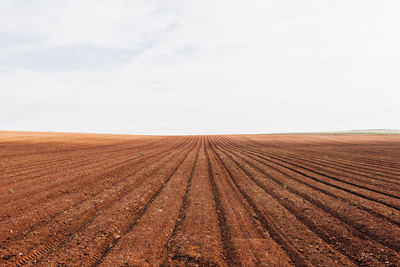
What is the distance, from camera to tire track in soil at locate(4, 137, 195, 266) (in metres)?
3.64

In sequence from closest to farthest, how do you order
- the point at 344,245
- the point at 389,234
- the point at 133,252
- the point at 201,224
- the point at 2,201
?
A: 1. the point at 133,252
2. the point at 344,245
3. the point at 389,234
4. the point at 201,224
5. the point at 2,201

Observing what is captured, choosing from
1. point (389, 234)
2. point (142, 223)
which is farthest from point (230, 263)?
point (389, 234)

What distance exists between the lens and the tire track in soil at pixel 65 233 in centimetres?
364

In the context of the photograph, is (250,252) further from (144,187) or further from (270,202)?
(144,187)

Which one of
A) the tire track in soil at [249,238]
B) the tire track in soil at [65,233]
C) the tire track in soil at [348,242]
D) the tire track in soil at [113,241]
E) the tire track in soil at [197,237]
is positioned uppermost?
the tire track in soil at [65,233]

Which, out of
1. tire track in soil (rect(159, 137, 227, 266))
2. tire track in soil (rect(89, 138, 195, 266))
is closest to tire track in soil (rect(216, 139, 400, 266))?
tire track in soil (rect(159, 137, 227, 266))

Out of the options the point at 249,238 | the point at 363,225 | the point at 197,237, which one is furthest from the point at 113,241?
the point at 363,225

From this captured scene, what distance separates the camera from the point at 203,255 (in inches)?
147

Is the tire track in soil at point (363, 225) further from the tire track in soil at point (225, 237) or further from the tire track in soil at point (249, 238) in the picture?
the tire track in soil at point (225, 237)

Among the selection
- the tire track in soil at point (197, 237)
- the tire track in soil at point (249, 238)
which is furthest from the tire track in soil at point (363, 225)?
the tire track in soil at point (197, 237)

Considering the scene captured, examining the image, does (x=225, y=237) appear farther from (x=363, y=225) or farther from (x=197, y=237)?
(x=363, y=225)

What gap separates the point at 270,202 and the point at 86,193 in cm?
695

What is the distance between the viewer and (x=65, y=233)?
452 cm

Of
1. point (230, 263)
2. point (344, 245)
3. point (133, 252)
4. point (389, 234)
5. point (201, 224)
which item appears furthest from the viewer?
point (201, 224)
